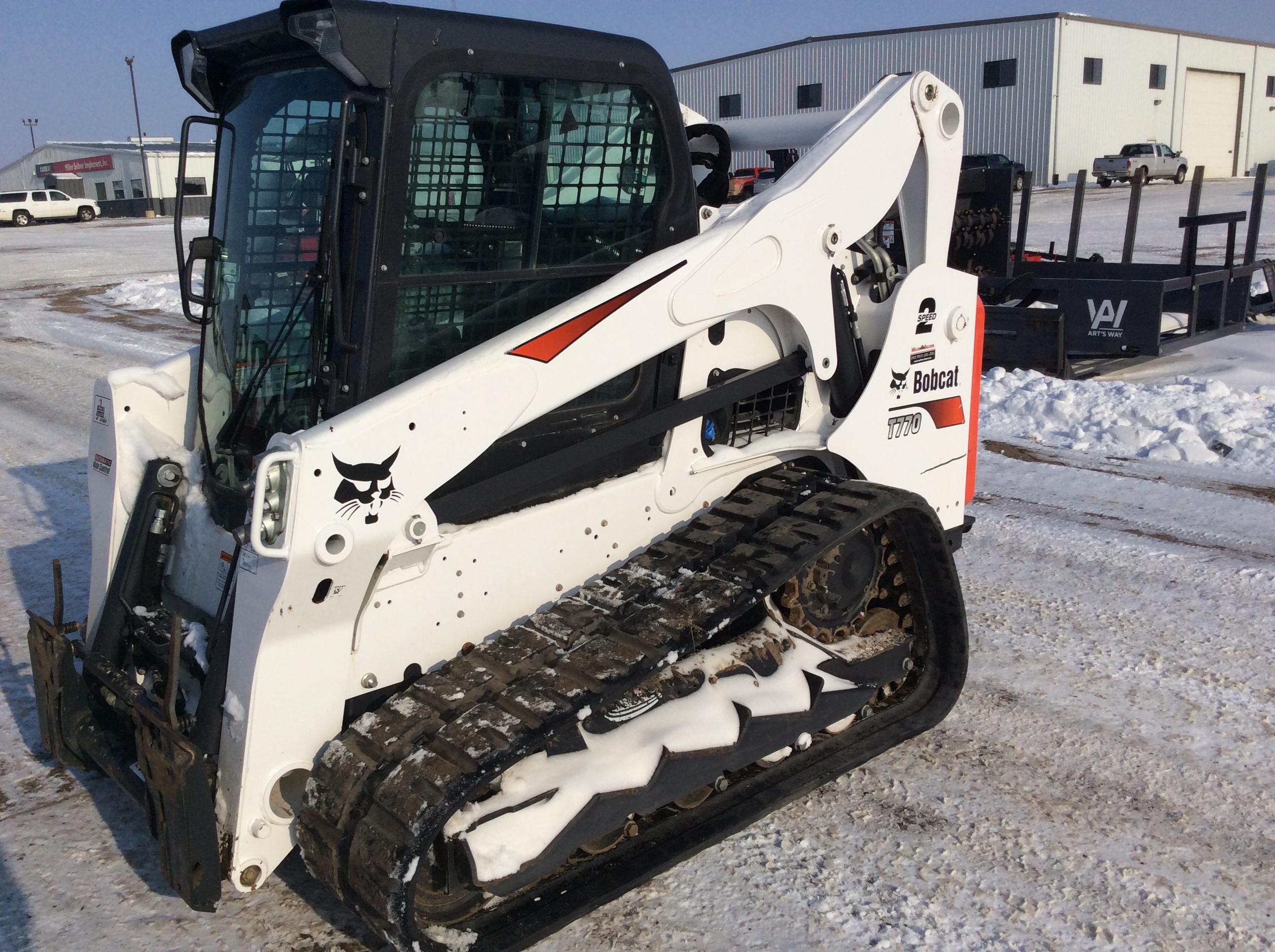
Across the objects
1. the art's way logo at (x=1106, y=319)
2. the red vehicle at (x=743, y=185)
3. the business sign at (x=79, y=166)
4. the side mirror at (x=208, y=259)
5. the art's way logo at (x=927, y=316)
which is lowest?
the art's way logo at (x=1106, y=319)

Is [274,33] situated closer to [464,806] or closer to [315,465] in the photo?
[315,465]

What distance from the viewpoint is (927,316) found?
438 centimetres

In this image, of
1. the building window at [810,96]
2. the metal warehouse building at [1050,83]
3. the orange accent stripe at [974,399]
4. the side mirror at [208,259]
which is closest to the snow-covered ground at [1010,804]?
the orange accent stripe at [974,399]

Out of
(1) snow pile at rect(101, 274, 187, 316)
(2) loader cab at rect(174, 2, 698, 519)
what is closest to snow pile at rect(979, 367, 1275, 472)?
(2) loader cab at rect(174, 2, 698, 519)

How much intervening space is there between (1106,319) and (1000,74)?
3659 centimetres

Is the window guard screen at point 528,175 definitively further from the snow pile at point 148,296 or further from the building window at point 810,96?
the building window at point 810,96

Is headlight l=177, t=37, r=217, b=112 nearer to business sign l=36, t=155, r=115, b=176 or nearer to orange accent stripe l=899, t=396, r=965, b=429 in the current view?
orange accent stripe l=899, t=396, r=965, b=429

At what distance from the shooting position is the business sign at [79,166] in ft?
214

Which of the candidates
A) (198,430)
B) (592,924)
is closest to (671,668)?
(592,924)

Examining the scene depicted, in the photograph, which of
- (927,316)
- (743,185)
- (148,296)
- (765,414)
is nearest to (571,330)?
(765,414)

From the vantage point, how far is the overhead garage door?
47.3m

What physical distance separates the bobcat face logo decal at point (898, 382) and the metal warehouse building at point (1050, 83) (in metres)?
38.6

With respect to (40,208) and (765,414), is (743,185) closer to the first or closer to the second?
(765,414)

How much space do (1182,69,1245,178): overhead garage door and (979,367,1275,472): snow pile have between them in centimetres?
4370
